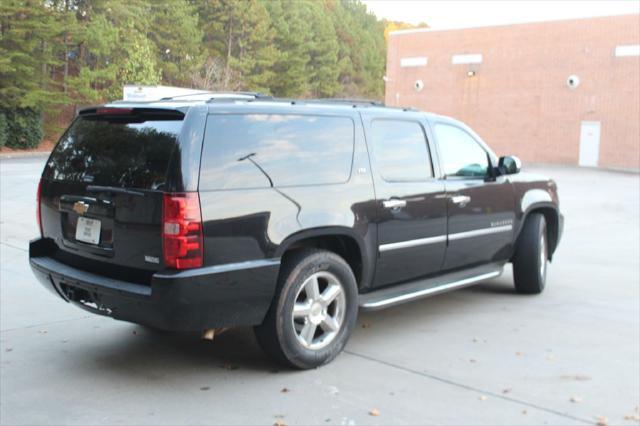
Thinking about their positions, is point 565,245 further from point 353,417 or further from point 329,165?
point 353,417

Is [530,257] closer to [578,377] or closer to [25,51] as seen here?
[578,377]

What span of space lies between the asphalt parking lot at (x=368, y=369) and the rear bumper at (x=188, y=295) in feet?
1.57

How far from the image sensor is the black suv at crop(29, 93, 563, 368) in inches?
171

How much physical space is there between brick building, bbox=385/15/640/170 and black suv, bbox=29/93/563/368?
3747cm

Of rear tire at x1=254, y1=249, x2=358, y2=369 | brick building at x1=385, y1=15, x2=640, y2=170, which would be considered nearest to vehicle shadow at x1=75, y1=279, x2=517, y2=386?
rear tire at x1=254, y1=249, x2=358, y2=369

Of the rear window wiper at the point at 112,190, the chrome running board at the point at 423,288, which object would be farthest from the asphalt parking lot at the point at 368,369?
the rear window wiper at the point at 112,190

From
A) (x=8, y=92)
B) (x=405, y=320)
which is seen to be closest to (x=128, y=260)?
(x=405, y=320)

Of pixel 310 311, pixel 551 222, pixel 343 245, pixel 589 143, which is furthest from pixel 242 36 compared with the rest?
pixel 310 311

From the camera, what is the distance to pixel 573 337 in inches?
234

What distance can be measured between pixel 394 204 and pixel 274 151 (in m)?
1.22

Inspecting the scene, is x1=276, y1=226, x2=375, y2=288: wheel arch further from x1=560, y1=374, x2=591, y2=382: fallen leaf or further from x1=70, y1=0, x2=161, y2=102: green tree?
x1=70, y1=0, x2=161, y2=102: green tree

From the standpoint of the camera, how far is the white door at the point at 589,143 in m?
40.9

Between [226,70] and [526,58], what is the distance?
67.6ft

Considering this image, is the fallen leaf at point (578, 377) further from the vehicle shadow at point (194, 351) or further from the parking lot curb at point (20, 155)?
the parking lot curb at point (20, 155)
